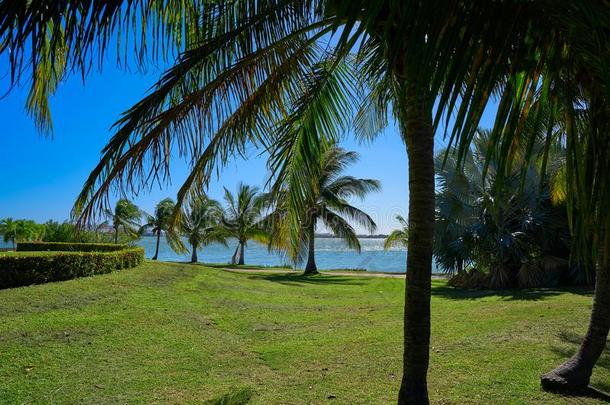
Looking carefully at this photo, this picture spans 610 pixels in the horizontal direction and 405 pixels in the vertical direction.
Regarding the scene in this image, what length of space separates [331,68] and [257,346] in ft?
17.4

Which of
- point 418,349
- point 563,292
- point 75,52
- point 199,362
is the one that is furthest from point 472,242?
point 75,52

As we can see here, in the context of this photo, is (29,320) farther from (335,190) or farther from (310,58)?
(335,190)

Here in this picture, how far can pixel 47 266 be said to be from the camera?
444 inches

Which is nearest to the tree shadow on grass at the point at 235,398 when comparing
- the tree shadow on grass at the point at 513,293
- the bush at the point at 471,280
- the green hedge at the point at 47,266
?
the green hedge at the point at 47,266

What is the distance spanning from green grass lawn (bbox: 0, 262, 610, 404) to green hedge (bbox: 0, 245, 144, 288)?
21.0 inches

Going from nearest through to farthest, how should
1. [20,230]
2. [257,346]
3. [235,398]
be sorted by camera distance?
1. [235,398]
2. [257,346]
3. [20,230]

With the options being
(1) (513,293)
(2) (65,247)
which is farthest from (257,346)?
(2) (65,247)

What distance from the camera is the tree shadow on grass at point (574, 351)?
4.78 m

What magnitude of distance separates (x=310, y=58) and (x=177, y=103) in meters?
1.64

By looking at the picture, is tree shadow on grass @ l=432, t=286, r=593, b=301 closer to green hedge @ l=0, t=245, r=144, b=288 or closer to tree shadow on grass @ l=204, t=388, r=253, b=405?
tree shadow on grass @ l=204, t=388, r=253, b=405

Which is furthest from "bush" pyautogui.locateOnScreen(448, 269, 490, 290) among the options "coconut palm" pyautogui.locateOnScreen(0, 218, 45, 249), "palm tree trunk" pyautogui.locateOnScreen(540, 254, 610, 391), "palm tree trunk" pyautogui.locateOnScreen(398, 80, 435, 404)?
"coconut palm" pyautogui.locateOnScreen(0, 218, 45, 249)

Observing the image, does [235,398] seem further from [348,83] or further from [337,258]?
[337,258]

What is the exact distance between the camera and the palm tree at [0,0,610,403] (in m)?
1.62

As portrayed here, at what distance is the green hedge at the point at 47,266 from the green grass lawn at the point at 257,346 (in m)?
0.53
